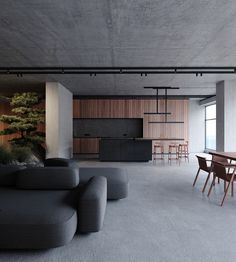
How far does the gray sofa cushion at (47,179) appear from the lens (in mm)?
3670

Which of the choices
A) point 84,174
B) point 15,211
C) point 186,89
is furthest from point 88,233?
point 186,89

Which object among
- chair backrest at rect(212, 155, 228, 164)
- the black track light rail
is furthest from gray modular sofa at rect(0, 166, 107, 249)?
the black track light rail

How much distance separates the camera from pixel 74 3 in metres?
3.48

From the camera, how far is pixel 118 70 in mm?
7254

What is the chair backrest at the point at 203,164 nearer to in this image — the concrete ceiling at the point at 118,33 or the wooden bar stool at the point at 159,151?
the concrete ceiling at the point at 118,33

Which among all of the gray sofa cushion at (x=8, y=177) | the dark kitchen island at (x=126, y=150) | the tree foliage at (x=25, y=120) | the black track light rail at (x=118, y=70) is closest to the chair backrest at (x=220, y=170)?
the black track light rail at (x=118, y=70)

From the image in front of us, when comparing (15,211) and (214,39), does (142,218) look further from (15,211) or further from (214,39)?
(214,39)

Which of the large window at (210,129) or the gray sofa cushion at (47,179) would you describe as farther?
the large window at (210,129)

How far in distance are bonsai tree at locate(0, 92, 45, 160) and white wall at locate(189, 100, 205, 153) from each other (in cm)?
832

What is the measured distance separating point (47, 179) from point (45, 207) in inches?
37.3

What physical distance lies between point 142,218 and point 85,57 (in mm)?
4028

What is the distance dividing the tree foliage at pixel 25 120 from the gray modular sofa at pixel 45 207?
500 cm

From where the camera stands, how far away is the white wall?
45.5 ft

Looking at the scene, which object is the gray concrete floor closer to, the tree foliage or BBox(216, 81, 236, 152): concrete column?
BBox(216, 81, 236, 152): concrete column
